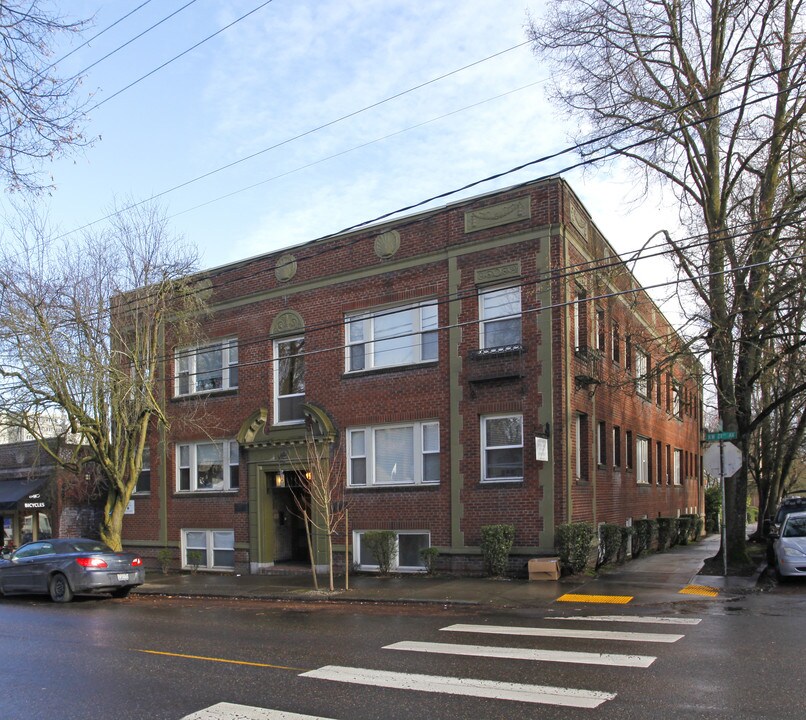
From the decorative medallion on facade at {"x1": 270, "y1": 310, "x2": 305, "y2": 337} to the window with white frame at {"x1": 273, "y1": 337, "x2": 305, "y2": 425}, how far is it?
0.93 ft

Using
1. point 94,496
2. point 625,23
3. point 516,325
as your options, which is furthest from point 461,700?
point 94,496

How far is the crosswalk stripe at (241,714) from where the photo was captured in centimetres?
641

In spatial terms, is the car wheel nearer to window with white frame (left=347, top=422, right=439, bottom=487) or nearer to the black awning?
window with white frame (left=347, top=422, right=439, bottom=487)

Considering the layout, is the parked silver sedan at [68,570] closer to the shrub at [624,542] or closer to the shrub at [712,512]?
the shrub at [624,542]

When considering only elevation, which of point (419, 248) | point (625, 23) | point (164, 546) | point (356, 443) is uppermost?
point (625, 23)

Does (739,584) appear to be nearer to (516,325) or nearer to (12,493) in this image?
(516,325)

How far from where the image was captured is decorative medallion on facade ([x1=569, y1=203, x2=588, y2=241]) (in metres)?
17.8

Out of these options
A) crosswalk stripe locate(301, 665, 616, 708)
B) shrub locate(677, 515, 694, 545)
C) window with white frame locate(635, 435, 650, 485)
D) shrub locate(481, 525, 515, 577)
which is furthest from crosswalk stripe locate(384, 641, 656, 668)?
shrub locate(677, 515, 694, 545)

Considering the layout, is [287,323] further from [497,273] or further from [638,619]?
[638,619]

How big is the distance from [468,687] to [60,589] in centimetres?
1245

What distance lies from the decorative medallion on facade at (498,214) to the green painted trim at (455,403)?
3.05ft

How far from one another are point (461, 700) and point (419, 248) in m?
13.2

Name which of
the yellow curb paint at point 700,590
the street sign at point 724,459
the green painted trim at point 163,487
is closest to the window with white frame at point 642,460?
the street sign at point 724,459

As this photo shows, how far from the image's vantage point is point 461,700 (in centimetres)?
687
